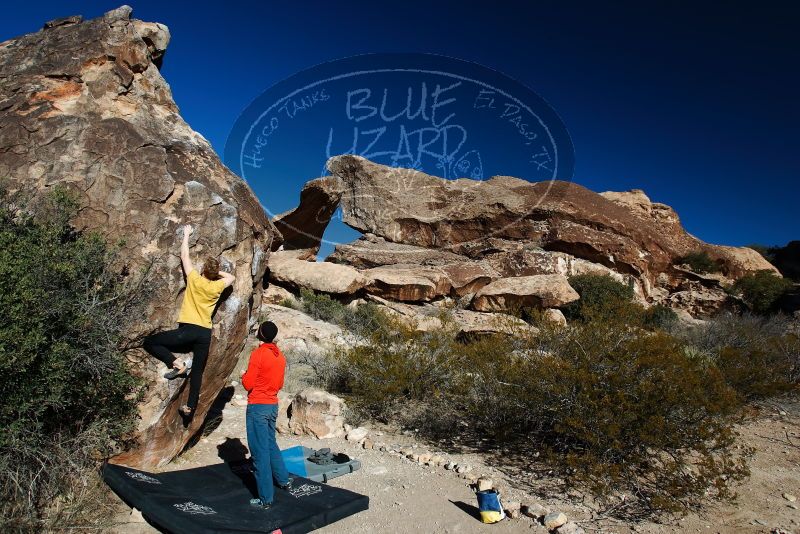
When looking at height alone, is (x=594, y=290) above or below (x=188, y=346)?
above

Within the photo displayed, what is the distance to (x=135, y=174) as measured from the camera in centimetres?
427

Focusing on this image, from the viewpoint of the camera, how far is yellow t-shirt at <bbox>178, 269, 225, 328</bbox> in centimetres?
386

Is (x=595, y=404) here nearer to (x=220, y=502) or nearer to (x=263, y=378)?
(x=263, y=378)

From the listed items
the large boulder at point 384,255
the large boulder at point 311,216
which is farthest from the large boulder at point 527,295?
the large boulder at point 311,216

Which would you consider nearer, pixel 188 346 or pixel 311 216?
pixel 188 346

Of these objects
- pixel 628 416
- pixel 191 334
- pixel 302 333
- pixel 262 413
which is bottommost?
pixel 262 413

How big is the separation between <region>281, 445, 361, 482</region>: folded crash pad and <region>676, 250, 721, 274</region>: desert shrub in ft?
72.1

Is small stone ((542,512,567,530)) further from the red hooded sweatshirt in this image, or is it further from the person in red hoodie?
the red hooded sweatshirt

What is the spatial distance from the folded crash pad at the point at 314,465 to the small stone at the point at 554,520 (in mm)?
1885

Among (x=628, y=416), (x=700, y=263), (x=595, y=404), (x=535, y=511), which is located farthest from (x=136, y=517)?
(x=700, y=263)

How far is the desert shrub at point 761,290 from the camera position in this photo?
19316 millimetres

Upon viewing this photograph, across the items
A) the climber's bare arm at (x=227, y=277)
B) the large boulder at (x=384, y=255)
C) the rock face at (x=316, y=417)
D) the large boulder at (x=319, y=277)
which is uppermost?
the large boulder at (x=384, y=255)

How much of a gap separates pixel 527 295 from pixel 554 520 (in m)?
12.7

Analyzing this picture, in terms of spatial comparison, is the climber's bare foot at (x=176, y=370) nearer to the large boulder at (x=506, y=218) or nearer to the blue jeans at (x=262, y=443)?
the blue jeans at (x=262, y=443)
